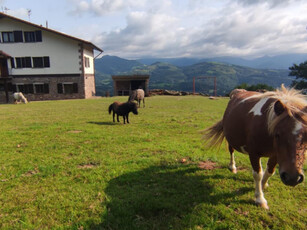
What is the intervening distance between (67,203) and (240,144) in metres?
3.38

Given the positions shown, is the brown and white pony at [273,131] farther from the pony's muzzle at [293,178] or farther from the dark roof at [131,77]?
the dark roof at [131,77]

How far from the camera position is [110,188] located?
3.95 meters

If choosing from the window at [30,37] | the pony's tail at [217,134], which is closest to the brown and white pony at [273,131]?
the pony's tail at [217,134]

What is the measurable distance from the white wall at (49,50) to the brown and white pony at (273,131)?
30.4 m

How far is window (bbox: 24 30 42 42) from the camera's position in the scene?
94.8ft

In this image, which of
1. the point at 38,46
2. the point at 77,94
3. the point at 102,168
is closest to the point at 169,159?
the point at 102,168

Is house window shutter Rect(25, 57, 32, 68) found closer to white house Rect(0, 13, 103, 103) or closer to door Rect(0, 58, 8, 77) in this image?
white house Rect(0, 13, 103, 103)

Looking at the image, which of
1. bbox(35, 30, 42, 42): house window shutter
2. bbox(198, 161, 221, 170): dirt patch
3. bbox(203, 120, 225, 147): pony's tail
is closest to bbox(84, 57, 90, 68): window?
bbox(35, 30, 42, 42): house window shutter

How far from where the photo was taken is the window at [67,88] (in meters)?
30.5

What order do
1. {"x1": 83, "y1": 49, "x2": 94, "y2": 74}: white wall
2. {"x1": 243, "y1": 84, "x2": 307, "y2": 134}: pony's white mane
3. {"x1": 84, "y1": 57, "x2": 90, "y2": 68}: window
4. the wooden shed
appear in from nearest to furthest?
{"x1": 243, "y1": 84, "x2": 307, "y2": 134}: pony's white mane
{"x1": 83, "y1": 49, "x2": 94, "y2": 74}: white wall
{"x1": 84, "y1": 57, "x2": 90, "y2": 68}: window
the wooden shed

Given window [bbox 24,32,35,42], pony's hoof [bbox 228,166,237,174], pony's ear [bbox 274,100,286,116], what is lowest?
pony's hoof [bbox 228,166,237,174]

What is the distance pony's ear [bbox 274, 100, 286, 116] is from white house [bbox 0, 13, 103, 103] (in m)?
31.0

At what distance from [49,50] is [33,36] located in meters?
2.96

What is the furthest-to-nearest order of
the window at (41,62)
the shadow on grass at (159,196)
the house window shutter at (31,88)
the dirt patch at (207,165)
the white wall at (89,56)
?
the white wall at (89,56) → the house window shutter at (31,88) → the window at (41,62) → the dirt patch at (207,165) → the shadow on grass at (159,196)
